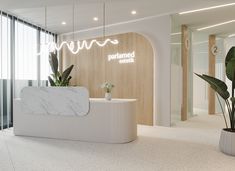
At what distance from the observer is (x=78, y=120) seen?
4.57 m

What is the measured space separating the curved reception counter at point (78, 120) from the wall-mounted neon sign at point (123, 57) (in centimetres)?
204

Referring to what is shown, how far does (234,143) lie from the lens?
3.64 metres

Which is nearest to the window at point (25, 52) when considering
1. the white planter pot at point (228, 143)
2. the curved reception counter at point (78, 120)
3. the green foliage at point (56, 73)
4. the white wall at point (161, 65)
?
the green foliage at point (56, 73)

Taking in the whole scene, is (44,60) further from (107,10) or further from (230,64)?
(230,64)

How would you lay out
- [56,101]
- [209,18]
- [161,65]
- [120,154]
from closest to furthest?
1. [120,154]
2. [56,101]
3. [161,65]
4. [209,18]

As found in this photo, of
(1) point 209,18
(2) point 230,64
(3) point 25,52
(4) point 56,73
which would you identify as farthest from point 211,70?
(3) point 25,52

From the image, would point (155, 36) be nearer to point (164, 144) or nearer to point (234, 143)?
point (164, 144)

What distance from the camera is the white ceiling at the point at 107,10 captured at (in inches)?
197

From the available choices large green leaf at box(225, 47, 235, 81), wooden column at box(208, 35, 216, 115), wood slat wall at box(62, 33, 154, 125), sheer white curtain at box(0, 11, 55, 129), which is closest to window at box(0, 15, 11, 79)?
sheer white curtain at box(0, 11, 55, 129)

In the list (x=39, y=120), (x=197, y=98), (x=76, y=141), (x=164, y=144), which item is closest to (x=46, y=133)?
(x=39, y=120)

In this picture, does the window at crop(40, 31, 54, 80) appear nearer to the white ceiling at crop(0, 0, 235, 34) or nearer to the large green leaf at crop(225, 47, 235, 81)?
the white ceiling at crop(0, 0, 235, 34)

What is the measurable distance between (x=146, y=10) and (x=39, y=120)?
3.87m

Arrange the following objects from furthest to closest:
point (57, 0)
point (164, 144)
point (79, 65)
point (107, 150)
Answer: point (79, 65) < point (57, 0) < point (164, 144) < point (107, 150)

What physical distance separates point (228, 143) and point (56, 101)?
3.45m
